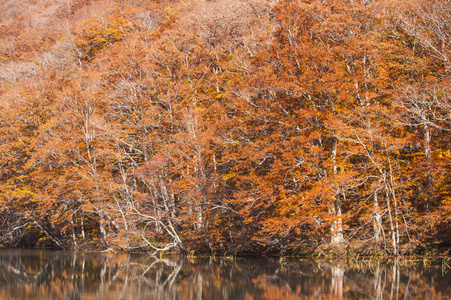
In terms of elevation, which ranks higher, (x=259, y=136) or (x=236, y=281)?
(x=259, y=136)

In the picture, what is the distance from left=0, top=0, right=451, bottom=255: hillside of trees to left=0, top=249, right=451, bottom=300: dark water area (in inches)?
105

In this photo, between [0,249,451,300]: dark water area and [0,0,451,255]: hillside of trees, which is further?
[0,0,451,255]: hillside of trees

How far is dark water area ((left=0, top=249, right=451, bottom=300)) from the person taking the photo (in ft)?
34.9

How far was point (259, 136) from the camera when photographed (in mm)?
22312

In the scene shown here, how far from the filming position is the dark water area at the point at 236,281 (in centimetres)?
1063

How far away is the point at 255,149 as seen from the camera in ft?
67.8

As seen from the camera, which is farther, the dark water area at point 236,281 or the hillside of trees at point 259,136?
the hillside of trees at point 259,136

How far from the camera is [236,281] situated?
512 inches

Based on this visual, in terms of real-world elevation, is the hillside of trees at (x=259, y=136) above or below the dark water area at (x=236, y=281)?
above

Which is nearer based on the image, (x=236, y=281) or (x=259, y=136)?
(x=236, y=281)

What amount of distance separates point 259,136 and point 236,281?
419 inches

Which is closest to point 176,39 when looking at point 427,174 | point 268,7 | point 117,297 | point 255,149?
point 268,7

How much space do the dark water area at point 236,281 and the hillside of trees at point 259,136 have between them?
2666 millimetres

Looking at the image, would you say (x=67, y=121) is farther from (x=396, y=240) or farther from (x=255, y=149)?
(x=396, y=240)
